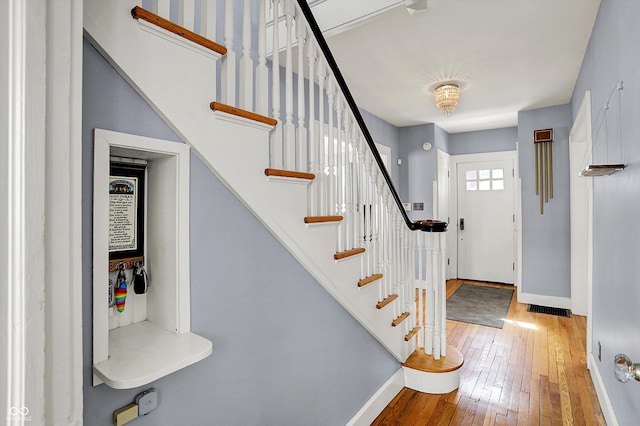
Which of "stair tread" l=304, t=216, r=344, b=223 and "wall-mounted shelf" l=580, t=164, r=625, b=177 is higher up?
"wall-mounted shelf" l=580, t=164, r=625, b=177

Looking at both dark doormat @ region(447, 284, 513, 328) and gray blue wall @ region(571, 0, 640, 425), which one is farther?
dark doormat @ region(447, 284, 513, 328)

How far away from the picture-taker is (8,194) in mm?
636

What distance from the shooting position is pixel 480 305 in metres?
4.50

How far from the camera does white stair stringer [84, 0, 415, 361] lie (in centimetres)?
91

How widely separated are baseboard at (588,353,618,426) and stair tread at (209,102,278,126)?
2.40 meters

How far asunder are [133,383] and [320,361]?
3.41 feet

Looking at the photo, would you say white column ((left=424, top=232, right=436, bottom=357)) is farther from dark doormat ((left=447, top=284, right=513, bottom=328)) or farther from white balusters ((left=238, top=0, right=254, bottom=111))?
white balusters ((left=238, top=0, right=254, bottom=111))

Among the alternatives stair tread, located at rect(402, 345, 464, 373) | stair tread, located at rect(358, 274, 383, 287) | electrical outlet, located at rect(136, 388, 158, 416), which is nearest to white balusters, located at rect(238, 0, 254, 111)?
electrical outlet, located at rect(136, 388, 158, 416)

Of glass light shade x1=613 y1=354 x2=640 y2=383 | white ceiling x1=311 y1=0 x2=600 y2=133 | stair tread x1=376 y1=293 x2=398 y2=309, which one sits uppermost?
white ceiling x1=311 y1=0 x2=600 y2=133

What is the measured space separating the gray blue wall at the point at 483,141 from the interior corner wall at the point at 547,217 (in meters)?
0.97

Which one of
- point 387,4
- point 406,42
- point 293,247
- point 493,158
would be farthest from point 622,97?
point 493,158

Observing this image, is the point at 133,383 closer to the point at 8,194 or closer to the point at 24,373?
the point at 24,373

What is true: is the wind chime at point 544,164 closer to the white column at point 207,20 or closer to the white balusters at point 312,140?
the white balusters at point 312,140

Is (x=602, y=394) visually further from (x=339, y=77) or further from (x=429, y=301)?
(x=339, y=77)
